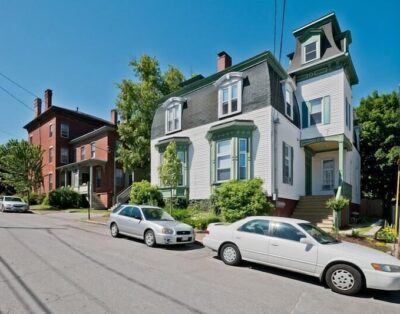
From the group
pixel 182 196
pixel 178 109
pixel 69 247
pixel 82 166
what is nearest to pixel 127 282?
pixel 69 247

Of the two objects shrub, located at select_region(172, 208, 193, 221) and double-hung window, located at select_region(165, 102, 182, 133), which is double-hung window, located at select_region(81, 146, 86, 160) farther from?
shrub, located at select_region(172, 208, 193, 221)

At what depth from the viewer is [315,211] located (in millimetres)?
16609

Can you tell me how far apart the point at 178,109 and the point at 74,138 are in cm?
2292

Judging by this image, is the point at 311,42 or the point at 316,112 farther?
the point at 311,42

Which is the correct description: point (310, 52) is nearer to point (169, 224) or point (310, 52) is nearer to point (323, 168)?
point (323, 168)

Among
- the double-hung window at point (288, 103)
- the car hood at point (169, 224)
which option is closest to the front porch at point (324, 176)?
the double-hung window at point (288, 103)

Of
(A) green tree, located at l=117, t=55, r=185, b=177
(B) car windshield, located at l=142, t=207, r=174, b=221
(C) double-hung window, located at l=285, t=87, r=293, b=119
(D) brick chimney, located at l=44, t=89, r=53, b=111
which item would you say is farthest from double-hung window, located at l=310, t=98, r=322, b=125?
(D) brick chimney, located at l=44, t=89, r=53, b=111

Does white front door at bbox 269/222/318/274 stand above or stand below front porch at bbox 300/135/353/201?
below

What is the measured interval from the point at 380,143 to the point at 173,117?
1650 cm

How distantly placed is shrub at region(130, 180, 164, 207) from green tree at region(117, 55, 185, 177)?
8.82 meters

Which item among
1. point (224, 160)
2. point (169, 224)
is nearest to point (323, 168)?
point (224, 160)

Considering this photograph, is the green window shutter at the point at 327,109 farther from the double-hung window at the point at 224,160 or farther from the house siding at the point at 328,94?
the double-hung window at the point at 224,160

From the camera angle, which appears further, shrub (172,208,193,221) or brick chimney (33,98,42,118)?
brick chimney (33,98,42,118)

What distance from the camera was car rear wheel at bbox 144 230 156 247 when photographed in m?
11.0
